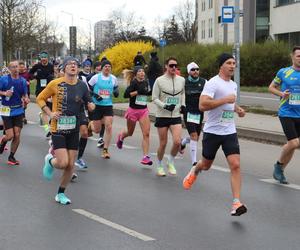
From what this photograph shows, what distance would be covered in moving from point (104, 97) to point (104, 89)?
150 millimetres

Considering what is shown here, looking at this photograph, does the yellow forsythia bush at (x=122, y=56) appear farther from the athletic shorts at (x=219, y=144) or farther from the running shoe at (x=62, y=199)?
the athletic shorts at (x=219, y=144)

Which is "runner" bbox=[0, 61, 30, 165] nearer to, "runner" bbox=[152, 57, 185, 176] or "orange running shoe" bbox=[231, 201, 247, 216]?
"runner" bbox=[152, 57, 185, 176]

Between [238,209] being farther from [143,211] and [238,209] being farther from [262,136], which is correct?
[262,136]

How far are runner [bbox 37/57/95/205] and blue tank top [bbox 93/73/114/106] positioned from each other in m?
3.46

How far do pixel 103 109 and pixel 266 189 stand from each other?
12.9 feet

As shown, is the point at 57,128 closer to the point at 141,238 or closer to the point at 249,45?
the point at 141,238

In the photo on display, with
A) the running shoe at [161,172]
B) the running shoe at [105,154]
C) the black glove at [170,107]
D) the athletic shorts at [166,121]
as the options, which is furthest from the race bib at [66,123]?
the running shoe at [105,154]

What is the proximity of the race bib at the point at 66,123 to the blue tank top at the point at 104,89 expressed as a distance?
358cm

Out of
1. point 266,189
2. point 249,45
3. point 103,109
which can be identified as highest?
point 249,45

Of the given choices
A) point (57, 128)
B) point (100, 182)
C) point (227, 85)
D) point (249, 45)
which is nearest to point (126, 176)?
point (100, 182)

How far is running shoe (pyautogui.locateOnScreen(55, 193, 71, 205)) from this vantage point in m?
7.44

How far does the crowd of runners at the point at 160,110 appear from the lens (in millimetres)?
6996

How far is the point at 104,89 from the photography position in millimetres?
11008

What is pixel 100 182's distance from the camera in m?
8.86
